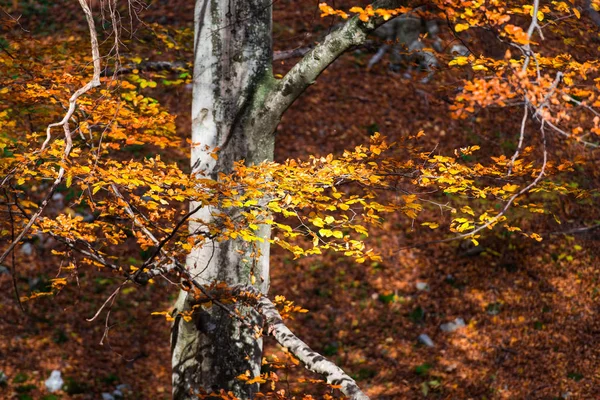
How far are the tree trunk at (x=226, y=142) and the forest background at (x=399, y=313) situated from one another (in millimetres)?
1638

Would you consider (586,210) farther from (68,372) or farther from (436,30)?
(68,372)

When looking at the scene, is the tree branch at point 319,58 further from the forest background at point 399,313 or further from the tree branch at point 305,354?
the forest background at point 399,313

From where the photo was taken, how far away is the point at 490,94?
2660 millimetres

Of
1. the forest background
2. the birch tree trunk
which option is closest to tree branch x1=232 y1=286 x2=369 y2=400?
the birch tree trunk

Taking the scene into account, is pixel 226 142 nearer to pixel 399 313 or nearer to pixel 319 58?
pixel 319 58

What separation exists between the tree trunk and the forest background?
1638mm

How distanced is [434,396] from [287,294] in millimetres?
2268

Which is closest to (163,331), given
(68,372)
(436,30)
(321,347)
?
(68,372)

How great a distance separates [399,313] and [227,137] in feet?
14.2

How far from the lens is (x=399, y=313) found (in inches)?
314

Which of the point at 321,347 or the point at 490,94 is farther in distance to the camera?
the point at 321,347

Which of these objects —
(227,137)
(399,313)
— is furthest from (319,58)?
(399,313)

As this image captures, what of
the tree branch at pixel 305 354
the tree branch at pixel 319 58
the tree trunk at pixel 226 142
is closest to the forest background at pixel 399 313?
the tree trunk at pixel 226 142

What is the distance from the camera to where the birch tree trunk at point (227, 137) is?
448 centimetres
